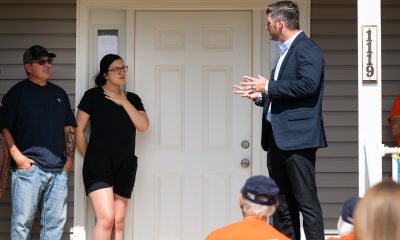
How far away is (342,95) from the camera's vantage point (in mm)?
6840

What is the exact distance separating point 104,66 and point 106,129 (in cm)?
52

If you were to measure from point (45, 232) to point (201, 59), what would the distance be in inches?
76.3

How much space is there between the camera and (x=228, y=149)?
6.96 m

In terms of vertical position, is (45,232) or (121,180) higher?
(121,180)

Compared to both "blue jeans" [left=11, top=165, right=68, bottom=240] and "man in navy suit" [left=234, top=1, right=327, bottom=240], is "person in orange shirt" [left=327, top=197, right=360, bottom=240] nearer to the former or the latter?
"man in navy suit" [left=234, top=1, right=327, bottom=240]

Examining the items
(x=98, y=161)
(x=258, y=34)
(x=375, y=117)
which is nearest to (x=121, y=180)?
(x=98, y=161)

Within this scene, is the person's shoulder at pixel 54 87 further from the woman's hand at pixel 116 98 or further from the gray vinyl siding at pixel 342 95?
the gray vinyl siding at pixel 342 95

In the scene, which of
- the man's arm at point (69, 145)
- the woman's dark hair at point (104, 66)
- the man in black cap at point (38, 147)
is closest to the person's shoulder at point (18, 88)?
the man in black cap at point (38, 147)

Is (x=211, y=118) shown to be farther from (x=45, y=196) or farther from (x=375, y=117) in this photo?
(x=375, y=117)

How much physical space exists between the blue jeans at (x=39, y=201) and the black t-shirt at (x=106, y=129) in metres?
0.35

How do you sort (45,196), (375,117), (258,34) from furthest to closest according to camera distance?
(258,34), (45,196), (375,117)

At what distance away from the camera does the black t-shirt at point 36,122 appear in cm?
640

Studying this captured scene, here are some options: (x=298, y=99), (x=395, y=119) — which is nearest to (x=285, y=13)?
(x=298, y=99)

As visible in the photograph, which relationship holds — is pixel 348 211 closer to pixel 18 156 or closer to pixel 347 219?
pixel 347 219
